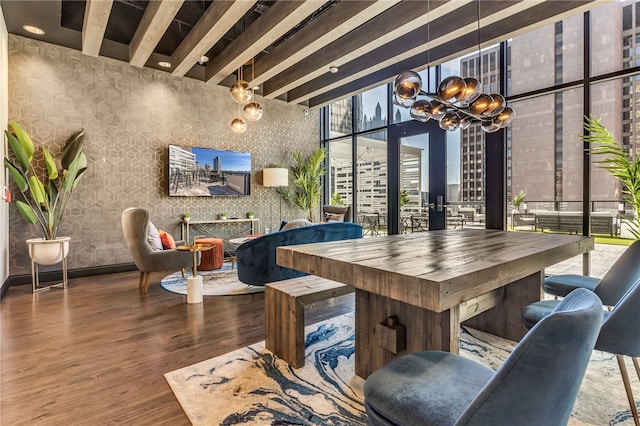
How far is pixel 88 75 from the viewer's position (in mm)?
4629

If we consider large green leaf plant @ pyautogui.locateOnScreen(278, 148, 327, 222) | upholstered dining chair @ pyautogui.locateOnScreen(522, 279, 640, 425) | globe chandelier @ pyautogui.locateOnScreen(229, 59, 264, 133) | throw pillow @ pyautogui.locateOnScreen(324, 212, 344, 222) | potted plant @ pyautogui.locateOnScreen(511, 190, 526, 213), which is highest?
globe chandelier @ pyautogui.locateOnScreen(229, 59, 264, 133)

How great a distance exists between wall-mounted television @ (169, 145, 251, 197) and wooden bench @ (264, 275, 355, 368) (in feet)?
12.7

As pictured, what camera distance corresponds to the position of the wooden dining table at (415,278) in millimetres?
1262

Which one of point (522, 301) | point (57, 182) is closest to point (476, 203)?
point (522, 301)

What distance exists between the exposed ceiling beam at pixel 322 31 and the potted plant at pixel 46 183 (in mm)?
2887

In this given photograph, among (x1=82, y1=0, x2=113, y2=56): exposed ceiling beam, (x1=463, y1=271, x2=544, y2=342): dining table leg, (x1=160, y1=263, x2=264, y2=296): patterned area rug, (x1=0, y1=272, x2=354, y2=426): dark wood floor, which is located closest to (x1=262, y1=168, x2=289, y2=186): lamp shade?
(x1=160, y1=263, x2=264, y2=296): patterned area rug

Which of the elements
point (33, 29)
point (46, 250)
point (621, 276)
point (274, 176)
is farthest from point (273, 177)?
point (621, 276)

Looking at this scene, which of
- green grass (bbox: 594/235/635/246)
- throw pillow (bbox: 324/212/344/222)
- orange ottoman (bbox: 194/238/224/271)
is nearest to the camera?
green grass (bbox: 594/235/635/246)

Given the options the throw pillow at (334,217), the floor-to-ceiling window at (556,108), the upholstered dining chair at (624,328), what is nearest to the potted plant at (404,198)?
the floor-to-ceiling window at (556,108)

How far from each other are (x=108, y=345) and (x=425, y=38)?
4.78 m

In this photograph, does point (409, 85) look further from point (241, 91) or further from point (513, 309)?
point (241, 91)

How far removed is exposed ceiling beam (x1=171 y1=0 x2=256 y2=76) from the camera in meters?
3.52

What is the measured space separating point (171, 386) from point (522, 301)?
2527mm

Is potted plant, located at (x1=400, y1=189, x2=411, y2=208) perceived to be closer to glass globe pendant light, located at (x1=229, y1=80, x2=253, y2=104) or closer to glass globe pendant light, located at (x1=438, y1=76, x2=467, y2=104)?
glass globe pendant light, located at (x1=229, y1=80, x2=253, y2=104)
